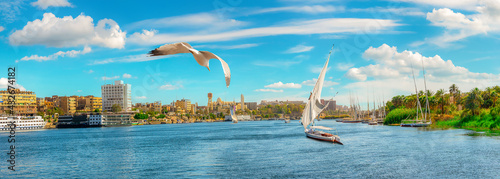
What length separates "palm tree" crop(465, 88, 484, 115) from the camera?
236 feet

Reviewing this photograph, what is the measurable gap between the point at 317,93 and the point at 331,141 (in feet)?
26.6

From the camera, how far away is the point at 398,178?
26.9m

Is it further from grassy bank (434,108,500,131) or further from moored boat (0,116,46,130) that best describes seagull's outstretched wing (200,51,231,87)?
moored boat (0,116,46,130)

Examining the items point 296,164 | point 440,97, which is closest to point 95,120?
point 440,97

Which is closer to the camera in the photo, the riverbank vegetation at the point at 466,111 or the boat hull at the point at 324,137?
the boat hull at the point at 324,137

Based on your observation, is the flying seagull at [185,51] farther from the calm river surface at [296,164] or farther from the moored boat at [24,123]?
the moored boat at [24,123]

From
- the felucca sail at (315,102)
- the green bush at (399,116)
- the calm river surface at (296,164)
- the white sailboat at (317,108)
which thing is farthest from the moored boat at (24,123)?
the green bush at (399,116)

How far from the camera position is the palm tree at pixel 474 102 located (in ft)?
236

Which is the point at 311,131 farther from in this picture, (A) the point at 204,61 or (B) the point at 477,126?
(A) the point at 204,61

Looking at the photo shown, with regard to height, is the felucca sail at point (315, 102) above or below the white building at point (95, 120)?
above

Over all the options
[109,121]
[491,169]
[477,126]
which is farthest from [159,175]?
[109,121]

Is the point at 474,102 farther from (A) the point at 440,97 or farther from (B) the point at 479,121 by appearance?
(A) the point at 440,97

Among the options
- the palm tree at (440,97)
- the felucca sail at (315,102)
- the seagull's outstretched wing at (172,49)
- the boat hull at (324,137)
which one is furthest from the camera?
the palm tree at (440,97)

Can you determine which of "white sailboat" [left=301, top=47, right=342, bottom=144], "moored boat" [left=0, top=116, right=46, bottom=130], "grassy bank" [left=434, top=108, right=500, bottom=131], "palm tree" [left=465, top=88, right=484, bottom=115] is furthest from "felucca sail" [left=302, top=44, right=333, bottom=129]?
"moored boat" [left=0, top=116, right=46, bottom=130]
